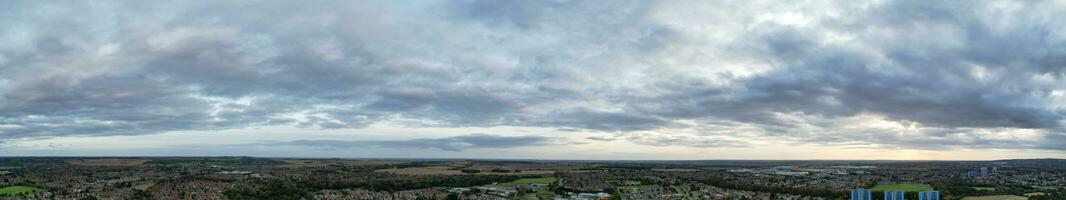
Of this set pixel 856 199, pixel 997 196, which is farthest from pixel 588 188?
pixel 997 196

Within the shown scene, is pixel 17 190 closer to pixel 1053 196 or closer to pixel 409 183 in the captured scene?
pixel 409 183

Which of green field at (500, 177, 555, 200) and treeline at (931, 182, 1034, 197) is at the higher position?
treeline at (931, 182, 1034, 197)

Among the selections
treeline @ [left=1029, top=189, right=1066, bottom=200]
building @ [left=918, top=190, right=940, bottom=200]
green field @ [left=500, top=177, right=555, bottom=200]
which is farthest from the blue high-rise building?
green field @ [left=500, top=177, right=555, bottom=200]

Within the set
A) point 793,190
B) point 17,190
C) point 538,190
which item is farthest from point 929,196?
point 17,190

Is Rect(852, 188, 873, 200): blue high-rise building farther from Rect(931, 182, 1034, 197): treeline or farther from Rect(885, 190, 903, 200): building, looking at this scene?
Rect(931, 182, 1034, 197): treeline

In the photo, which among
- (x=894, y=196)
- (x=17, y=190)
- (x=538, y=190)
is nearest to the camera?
(x=894, y=196)

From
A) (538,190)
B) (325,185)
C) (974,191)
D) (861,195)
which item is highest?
(861,195)

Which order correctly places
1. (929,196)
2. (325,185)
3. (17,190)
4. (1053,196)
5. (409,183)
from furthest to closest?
(409,183) < (325,185) < (17,190) < (1053,196) < (929,196)

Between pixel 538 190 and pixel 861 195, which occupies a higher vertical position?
pixel 861 195

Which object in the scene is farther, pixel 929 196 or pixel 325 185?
pixel 325 185

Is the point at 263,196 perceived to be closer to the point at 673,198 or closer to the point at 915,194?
the point at 673,198

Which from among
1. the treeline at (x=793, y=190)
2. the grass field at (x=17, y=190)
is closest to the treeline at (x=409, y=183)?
the grass field at (x=17, y=190)

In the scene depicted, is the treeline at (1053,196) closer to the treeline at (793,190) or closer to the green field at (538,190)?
the treeline at (793,190)
